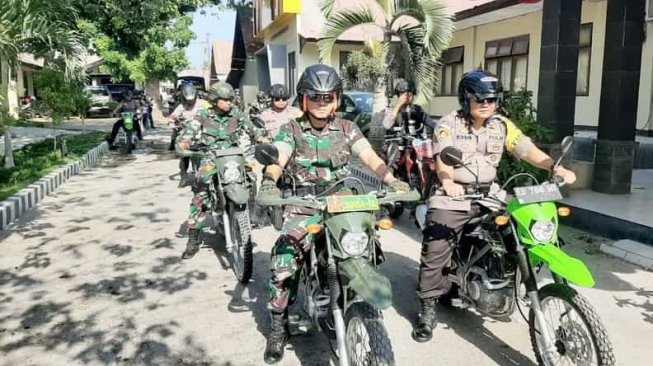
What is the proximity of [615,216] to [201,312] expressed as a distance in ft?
14.2

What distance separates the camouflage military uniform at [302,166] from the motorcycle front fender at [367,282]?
596 mm

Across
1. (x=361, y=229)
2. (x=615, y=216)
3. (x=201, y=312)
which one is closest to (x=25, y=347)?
(x=201, y=312)

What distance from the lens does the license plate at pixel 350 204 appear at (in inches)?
110

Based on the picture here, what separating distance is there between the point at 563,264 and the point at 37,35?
8.02 metres

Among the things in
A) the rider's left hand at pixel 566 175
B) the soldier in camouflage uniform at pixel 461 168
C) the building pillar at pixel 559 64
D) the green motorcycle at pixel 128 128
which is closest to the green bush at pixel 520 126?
the building pillar at pixel 559 64

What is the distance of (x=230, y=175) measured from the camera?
16.8ft

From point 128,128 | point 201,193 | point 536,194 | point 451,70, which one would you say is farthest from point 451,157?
point 451,70

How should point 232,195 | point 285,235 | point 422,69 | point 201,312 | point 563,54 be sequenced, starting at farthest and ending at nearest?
point 422,69 < point 563,54 < point 232,195 < point 201,312 < point 285,235

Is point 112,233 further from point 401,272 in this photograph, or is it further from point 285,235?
point 285,235

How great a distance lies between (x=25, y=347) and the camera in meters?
3.76

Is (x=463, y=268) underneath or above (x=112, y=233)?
above

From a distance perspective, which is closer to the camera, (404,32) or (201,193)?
(201,193)

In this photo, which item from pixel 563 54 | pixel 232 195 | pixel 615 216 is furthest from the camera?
pixel 563 54

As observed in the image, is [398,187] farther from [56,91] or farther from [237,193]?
[56,91]
